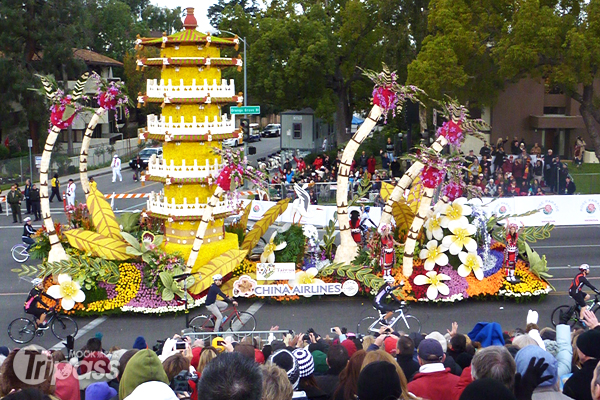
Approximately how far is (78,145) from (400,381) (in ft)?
175

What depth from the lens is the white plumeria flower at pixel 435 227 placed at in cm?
1886

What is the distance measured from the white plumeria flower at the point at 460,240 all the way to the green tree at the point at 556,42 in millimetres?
15549

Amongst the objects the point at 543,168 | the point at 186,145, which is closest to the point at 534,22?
the point at 543,168

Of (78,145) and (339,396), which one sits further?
(78,145)

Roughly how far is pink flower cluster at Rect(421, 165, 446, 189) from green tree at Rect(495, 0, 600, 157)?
52.3ft

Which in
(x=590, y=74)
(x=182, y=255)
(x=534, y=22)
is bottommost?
(x=182, y=255)

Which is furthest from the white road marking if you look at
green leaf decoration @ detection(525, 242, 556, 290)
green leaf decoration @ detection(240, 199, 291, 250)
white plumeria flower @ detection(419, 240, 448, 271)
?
green leaf decoration @ detection(525, 242, 556, 290)

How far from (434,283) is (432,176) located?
8.72 feet

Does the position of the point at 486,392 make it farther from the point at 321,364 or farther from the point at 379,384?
the point at 321,364

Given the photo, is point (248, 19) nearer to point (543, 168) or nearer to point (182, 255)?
point (543, 168)

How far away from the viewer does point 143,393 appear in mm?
6305

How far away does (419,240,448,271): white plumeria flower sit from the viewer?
18609mm

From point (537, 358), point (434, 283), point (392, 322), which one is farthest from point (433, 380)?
point (434, 283)

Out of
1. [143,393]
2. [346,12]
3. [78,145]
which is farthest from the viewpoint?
[78,145]
